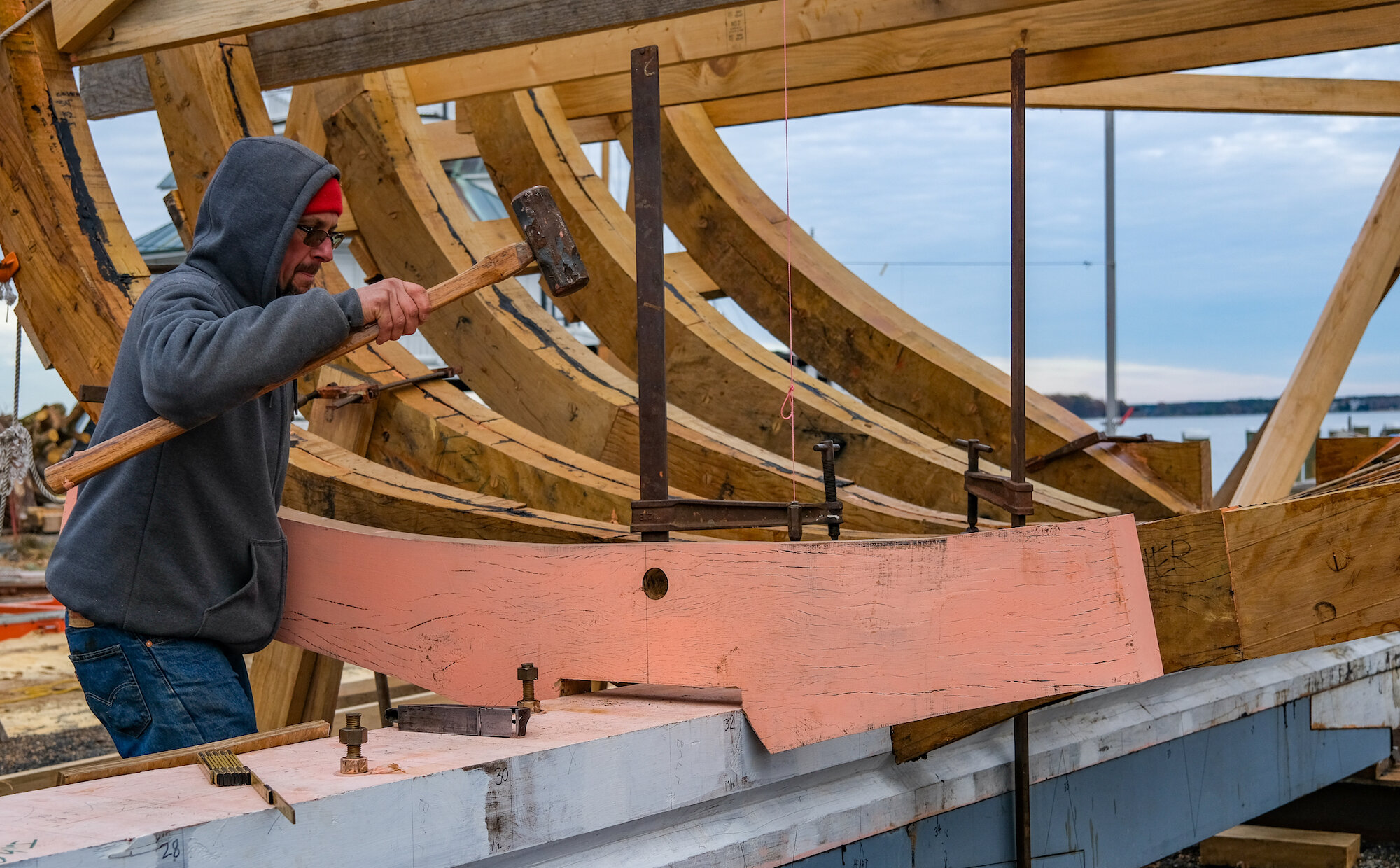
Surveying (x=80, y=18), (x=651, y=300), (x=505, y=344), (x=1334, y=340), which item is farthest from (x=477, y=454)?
(x=1334, y=340)

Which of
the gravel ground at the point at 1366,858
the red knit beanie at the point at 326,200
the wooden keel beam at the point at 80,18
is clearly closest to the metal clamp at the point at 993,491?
the red knit beanie at the point at 326,200

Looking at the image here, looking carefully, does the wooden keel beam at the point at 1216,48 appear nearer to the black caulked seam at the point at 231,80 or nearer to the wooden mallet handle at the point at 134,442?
the black caulked seam at the point at 231,80

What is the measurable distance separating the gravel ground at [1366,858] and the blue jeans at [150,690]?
316 cm

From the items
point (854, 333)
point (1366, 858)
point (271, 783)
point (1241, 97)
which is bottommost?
point (1366, 858)

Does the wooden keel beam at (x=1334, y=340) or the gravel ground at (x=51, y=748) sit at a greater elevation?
the wooden keel beam at (x=1334, y=340)

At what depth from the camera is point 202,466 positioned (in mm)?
1857

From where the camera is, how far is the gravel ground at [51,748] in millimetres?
4820

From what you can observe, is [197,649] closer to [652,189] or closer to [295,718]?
[652,189]

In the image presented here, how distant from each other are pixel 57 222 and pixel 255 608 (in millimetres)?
1287

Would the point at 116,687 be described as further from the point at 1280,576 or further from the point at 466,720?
the point at 1280,576

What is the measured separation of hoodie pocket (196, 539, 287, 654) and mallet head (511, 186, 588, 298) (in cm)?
64

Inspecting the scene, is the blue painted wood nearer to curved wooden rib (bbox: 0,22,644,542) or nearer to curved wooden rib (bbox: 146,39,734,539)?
curved wooden rib (bbox: 146,39,734,539)

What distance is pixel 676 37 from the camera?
3.50m

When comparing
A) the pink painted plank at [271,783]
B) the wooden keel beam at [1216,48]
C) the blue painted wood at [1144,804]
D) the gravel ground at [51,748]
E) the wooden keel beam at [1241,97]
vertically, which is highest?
the wooden keel beam at [1241,97]
